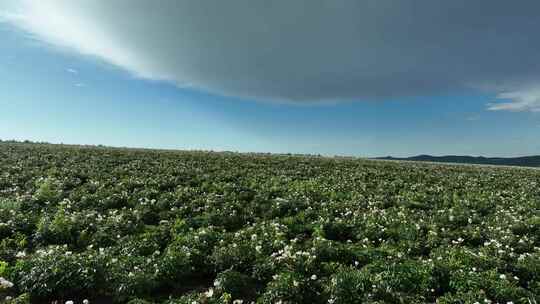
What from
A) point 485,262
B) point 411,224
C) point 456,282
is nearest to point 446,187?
point 411,224

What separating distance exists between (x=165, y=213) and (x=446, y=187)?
18.2 meters

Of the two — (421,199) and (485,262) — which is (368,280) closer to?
(485,262)

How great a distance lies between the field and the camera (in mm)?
8188

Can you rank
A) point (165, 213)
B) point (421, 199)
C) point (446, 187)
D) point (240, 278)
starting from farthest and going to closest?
point (446, 187)
point (421, 199)
point (165, 213)
point (240, 278)

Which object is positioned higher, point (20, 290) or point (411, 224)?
point (411, 224)

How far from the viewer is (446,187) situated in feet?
76.8

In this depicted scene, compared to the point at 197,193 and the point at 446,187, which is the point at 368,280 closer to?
the point at 197,193

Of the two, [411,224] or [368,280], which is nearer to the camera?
[368,280]

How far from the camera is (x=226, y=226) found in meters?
14.0

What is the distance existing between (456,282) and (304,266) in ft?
11.8

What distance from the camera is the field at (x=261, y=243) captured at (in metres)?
8.19

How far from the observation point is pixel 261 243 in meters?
10.8

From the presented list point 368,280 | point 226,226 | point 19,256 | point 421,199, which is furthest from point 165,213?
point 421,199

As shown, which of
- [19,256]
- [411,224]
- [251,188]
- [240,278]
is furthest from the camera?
[251,188]
